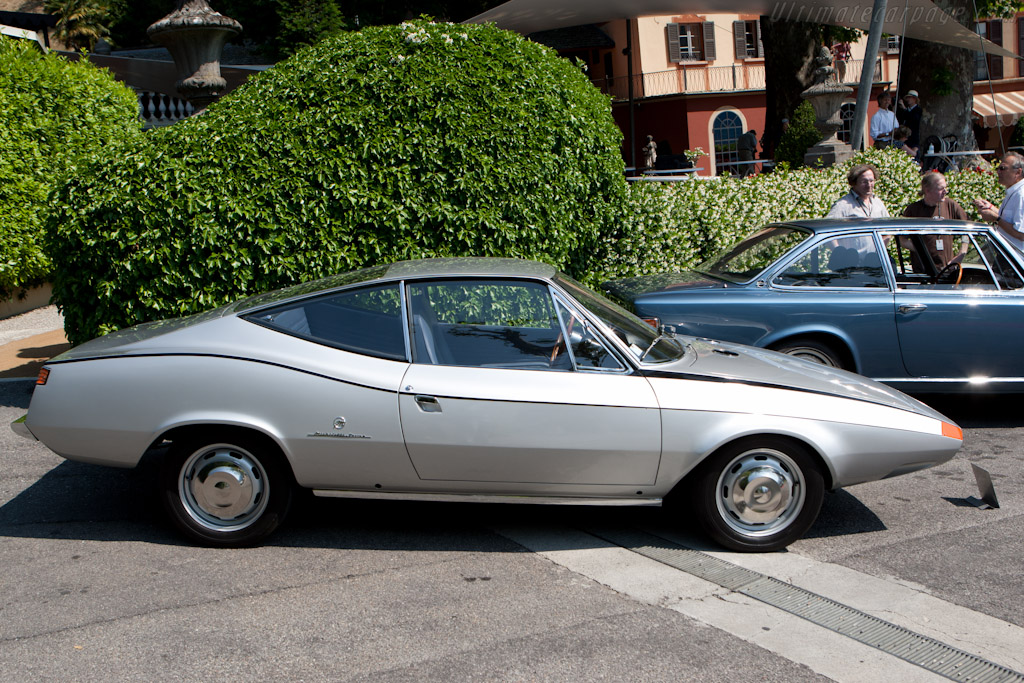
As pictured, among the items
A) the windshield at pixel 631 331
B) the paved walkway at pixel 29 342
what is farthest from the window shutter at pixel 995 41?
the windshield at pixel 631 331

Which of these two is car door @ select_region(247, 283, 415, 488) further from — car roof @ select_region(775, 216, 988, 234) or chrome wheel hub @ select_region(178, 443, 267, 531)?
car roof @ select_region(775, 216, 988, 234)

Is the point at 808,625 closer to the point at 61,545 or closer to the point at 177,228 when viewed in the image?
the point at 61,545

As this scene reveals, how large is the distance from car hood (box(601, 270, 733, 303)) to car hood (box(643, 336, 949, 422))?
1.75 metres

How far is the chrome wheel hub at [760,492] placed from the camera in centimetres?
484

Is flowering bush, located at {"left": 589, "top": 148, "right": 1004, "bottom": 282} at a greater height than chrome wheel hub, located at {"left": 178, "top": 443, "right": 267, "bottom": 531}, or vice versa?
flowering bush, located at {"left": 589, "top": 148, "right": 1004, "bottom": 282}

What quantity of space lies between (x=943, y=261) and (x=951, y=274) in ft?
0.46

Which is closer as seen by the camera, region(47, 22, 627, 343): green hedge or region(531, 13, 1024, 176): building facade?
region(47, 22, 627, 343): green hedge

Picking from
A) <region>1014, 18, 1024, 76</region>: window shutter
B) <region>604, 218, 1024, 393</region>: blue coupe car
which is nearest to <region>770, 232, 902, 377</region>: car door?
<region>604, 218, 1024, 393</region>: blue coupe car

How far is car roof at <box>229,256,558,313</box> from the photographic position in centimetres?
504

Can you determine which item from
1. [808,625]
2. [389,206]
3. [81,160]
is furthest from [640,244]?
[808,625]

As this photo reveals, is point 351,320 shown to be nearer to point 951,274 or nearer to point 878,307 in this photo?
point 878,307

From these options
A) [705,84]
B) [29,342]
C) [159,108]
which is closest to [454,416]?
[29,342]

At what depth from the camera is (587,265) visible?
9719 mm

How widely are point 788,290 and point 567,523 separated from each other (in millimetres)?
2887
